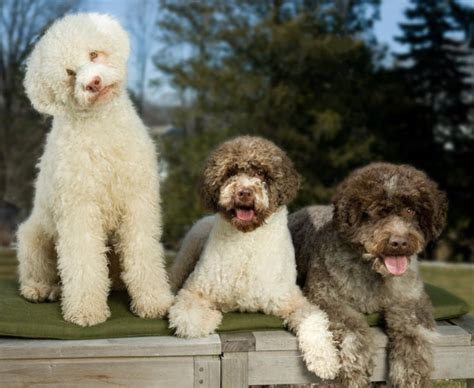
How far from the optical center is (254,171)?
2748mm

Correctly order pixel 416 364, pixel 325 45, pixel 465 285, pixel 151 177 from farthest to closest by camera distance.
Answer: pixel 325 45
pixel 465 285
pixel 151 177
pixel 416 364

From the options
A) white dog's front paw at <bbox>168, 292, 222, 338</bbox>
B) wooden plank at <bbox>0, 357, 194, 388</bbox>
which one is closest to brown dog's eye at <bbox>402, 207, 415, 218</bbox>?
white dog's front paw at <bbox>168, 292, 222, 338</bbox>

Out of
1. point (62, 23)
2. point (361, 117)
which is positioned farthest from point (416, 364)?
point (361, 117)

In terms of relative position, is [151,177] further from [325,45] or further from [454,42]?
[454,42]

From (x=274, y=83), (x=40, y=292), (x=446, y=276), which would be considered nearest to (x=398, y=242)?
(x=40, y=292)

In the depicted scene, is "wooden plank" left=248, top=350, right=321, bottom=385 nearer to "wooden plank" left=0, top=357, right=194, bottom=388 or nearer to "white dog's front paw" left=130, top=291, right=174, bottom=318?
"wooden plank" left=0, top=357, right=194, bottom=388

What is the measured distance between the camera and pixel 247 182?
2.67 m

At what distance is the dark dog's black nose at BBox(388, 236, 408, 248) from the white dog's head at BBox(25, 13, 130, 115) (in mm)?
1439

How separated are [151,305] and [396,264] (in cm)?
120

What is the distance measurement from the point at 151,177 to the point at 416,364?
1517 millimetres

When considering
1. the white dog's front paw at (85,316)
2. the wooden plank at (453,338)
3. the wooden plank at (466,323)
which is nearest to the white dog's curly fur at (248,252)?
the white dog's front paw at (85,316)

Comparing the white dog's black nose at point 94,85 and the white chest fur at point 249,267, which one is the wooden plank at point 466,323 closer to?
the white chest fur at point 249,267

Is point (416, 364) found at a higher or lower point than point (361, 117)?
lower

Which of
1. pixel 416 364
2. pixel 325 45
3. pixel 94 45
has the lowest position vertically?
pixel 416 364
